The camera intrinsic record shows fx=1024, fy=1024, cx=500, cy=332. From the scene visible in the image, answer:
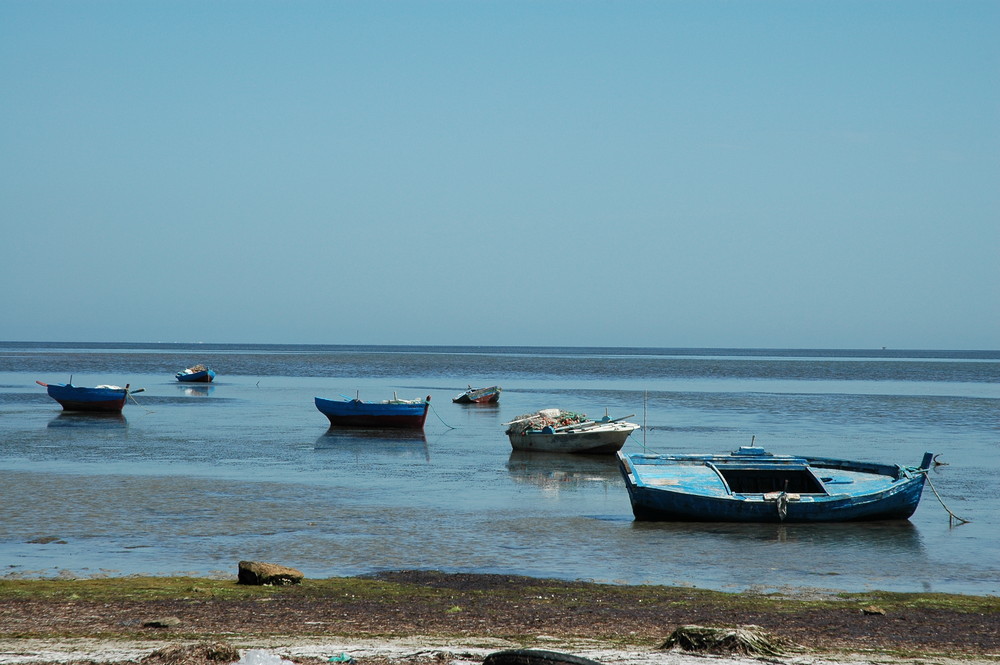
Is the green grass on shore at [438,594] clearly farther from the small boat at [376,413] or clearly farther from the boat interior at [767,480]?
the small boat at [376,413]

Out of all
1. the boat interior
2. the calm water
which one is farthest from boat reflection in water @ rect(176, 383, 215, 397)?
the boat interior

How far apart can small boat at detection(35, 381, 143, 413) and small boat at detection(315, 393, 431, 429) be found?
444 inches

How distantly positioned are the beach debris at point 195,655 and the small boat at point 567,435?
23.0 meters

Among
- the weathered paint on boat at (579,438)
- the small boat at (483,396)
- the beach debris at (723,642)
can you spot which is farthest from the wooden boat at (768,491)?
the small boat at (483,396)

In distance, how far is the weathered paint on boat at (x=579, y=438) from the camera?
3170 cm

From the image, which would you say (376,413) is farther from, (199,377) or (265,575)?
(199,377)

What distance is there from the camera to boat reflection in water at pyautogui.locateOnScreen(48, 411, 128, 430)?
136ft

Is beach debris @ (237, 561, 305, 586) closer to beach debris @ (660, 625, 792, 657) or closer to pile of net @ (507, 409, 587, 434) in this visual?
beach debris @ (660, 625, 792, 657)

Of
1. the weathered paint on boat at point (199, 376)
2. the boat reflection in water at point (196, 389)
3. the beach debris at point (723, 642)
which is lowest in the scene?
the boat reflection in water at point (196, 389)

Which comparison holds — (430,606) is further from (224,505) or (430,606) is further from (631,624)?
(224,505)

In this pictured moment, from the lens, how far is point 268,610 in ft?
39.0

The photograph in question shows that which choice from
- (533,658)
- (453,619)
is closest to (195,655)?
(533,658)

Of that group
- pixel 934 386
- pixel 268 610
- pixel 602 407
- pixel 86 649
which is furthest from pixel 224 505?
pixel 934 386

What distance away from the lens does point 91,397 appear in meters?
47.3
